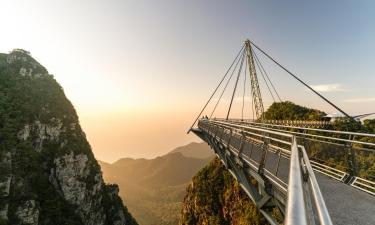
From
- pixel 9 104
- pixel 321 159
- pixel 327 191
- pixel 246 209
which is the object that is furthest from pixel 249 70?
pixel 9 104

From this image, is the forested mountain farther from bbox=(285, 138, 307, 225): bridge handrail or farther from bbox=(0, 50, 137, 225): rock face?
bbox=(285, 138, 307, 225): bridge handrail

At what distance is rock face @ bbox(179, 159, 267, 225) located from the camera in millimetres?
44953

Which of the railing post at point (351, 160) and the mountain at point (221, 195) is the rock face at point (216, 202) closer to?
the mountain at point (221, 195)

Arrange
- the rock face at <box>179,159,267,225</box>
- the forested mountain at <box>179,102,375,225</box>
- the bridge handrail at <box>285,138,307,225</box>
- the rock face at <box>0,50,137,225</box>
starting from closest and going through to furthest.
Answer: the bridge handrail at <box>285,138,307,225</box> → the forested mountain at <box>179,102,375,225</box> → the rock face at <box>179,159,267,225</box> → the rock face at <box>0,50,137,225</box>

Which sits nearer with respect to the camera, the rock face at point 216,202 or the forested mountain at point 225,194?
the forested mountain at point 225,194

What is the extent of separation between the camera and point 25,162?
185ft

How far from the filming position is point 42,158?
201 ft

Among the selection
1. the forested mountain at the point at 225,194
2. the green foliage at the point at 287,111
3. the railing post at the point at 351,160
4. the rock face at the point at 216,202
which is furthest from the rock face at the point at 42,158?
the railing post at the point at 351,160

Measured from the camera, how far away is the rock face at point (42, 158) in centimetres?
5125

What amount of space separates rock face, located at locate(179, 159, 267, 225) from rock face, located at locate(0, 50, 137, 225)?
20.4 meters

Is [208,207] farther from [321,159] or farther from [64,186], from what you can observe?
[321,159]

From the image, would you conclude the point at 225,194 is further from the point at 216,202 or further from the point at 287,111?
the point at 287,111

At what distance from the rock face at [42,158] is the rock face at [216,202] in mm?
20423

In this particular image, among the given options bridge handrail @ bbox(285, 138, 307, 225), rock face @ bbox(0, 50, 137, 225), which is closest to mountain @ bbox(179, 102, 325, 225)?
rock face @ bbox(0, 50, 137, 225)
